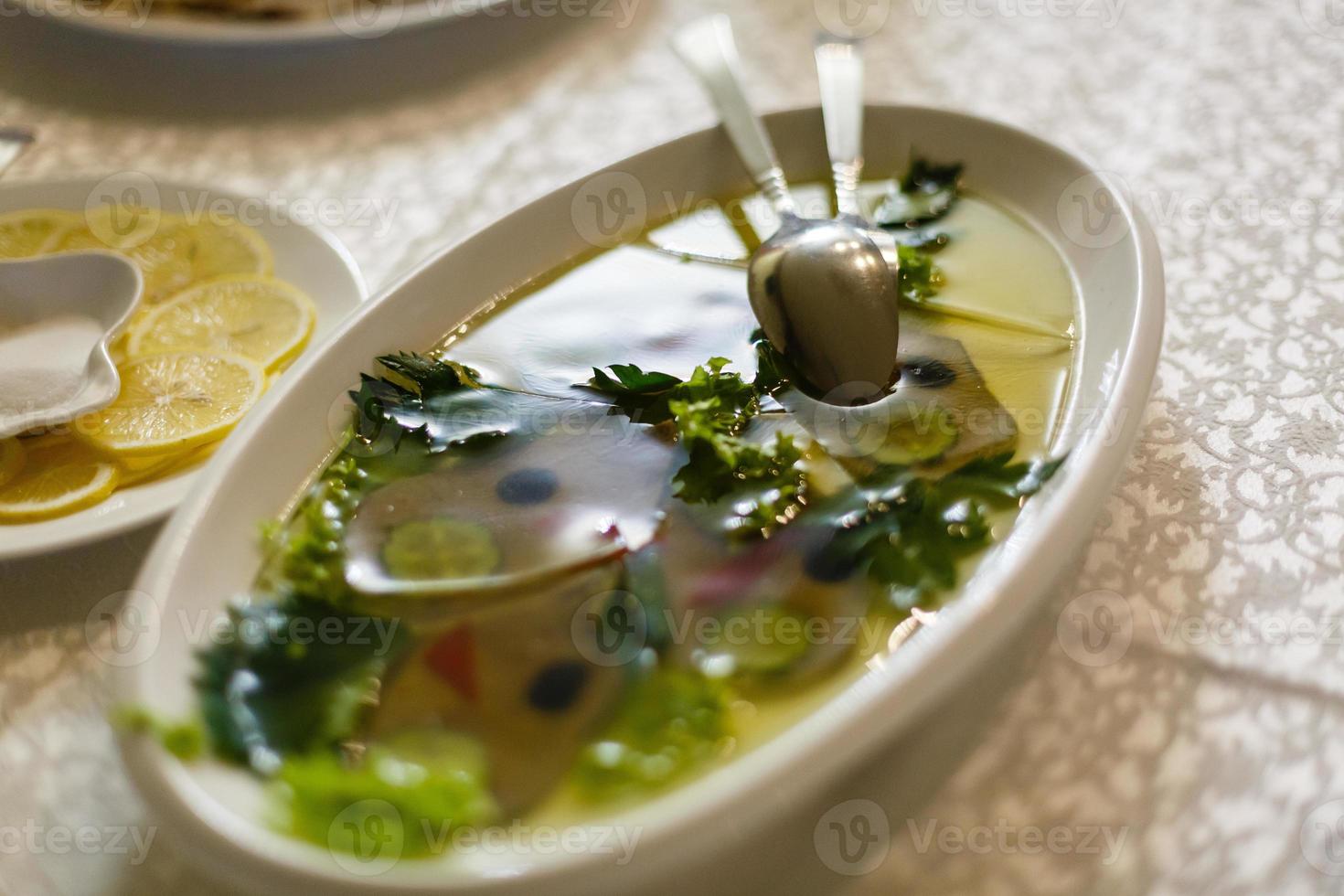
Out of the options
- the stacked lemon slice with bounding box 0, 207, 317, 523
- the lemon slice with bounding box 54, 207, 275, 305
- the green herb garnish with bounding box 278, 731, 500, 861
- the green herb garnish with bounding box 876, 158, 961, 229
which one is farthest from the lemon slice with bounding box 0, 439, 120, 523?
the green herb garnish with bounding box 876, 158, 961, 229

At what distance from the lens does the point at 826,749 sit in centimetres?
47

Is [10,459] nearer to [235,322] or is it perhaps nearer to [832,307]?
[235,322]

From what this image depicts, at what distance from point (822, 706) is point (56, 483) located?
1.87 feet

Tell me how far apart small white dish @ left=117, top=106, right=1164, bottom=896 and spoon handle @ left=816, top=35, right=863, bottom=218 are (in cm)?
2

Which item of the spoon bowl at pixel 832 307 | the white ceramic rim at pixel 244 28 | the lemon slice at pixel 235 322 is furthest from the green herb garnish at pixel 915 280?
the white ceramic rim at pixel 244 28

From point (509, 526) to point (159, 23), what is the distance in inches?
35.4

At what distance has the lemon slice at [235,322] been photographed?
90 centimetres

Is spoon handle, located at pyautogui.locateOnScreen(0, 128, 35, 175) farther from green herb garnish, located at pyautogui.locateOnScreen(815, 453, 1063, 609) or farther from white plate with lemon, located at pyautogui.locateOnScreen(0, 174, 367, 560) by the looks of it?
green herb garnish, located at pyautogui.locateOnScreen(815, 453, 1063, 609)

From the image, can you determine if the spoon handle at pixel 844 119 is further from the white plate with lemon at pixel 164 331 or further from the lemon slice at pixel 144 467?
the lemon slice at pixel 144 467

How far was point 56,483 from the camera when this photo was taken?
0.76m

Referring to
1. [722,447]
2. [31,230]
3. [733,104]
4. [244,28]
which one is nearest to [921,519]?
[722,447]

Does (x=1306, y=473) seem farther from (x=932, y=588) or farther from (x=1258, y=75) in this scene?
(x=1258, y=75)

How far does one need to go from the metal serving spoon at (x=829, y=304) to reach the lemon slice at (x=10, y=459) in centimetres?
56

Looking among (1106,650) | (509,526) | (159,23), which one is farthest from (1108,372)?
(159,23)
